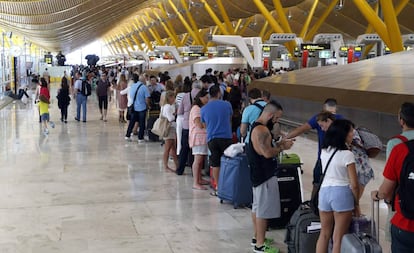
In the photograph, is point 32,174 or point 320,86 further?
point 320,86

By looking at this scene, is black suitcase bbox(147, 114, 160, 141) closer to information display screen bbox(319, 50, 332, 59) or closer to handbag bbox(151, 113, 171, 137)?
handbag bbox(151, 113, 171, 137)

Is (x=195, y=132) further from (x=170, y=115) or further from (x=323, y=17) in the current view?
(x=323, y=17)

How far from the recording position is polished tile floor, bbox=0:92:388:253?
20.9 feet

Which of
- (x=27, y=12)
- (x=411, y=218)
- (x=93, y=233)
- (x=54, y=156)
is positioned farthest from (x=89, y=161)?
(x=27, y=12)

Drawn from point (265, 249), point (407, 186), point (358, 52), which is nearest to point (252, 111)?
point (265, 249)

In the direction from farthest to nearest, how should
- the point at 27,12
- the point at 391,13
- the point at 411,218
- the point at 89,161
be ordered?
the point at 27,12 → the point at 391,13 → the point at 89,161 → the point at 411,218

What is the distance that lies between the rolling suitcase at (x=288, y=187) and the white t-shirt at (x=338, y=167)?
6.26ft

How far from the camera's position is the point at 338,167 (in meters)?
4.67

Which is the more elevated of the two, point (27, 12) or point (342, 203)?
point (27, 12)

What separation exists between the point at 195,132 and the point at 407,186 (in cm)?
540

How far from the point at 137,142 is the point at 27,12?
65.8ft

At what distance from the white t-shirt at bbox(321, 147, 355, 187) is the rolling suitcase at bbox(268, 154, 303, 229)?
1.91m

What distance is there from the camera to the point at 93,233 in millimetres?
6691

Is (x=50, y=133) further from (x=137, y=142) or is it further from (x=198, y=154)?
(x=198, y=154)
